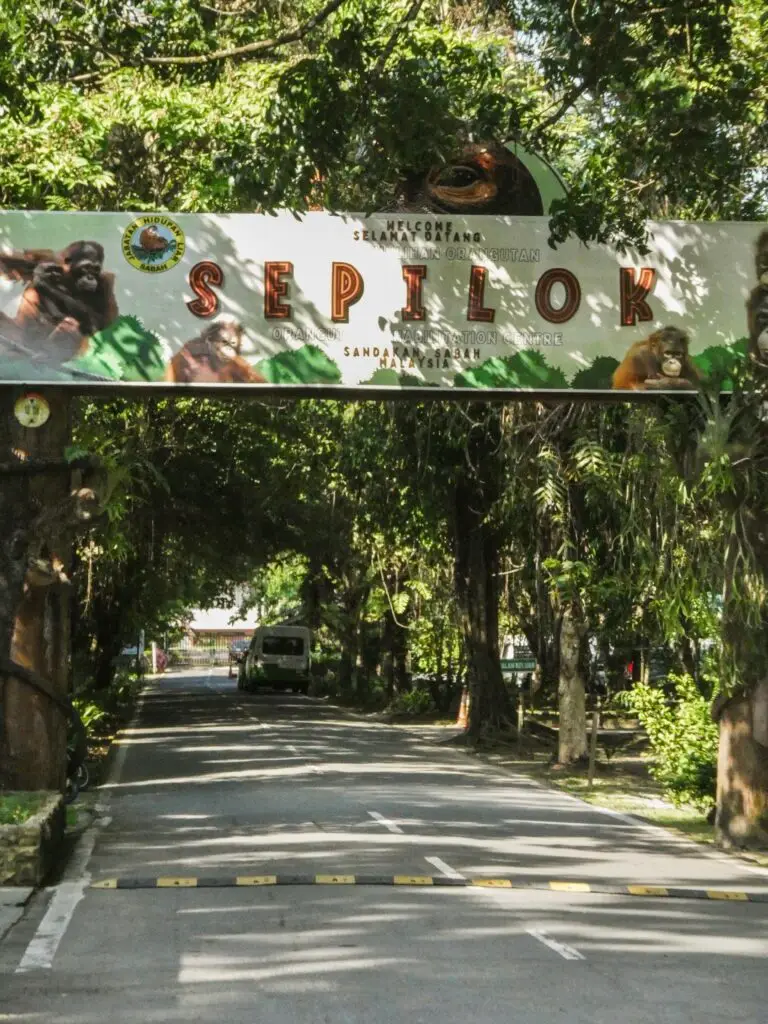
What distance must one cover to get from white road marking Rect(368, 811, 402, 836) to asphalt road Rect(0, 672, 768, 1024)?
0.03m

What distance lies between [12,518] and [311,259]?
13.5ft

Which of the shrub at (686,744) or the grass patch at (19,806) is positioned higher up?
the shrub at (686,744)

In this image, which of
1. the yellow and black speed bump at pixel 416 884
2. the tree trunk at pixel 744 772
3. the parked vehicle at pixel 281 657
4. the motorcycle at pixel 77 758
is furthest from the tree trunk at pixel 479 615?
the parked vehicle at pixel 281 657

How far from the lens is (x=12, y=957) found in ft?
29.2

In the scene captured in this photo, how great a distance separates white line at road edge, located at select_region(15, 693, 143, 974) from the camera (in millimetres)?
8883

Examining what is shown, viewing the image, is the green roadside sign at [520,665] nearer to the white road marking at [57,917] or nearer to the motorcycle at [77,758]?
the motorcycle at [77,758]

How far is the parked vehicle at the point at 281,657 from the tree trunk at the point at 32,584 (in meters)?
42.8

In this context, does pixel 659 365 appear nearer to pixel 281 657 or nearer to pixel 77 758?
pixel 77 758

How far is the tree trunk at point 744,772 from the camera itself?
1515cm

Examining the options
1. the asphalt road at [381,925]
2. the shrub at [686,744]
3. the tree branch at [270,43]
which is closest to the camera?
the asphalt road at [381,925]

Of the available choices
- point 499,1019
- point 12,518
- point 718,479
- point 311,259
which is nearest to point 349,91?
point 311,259

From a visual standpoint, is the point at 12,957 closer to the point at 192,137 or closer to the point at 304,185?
the point at 304,185

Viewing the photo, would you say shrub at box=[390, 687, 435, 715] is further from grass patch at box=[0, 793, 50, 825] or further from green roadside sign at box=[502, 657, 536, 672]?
grass patch at box=[0, 793, 50, 825]

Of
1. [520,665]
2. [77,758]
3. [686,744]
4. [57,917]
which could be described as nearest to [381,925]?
[57,917]
